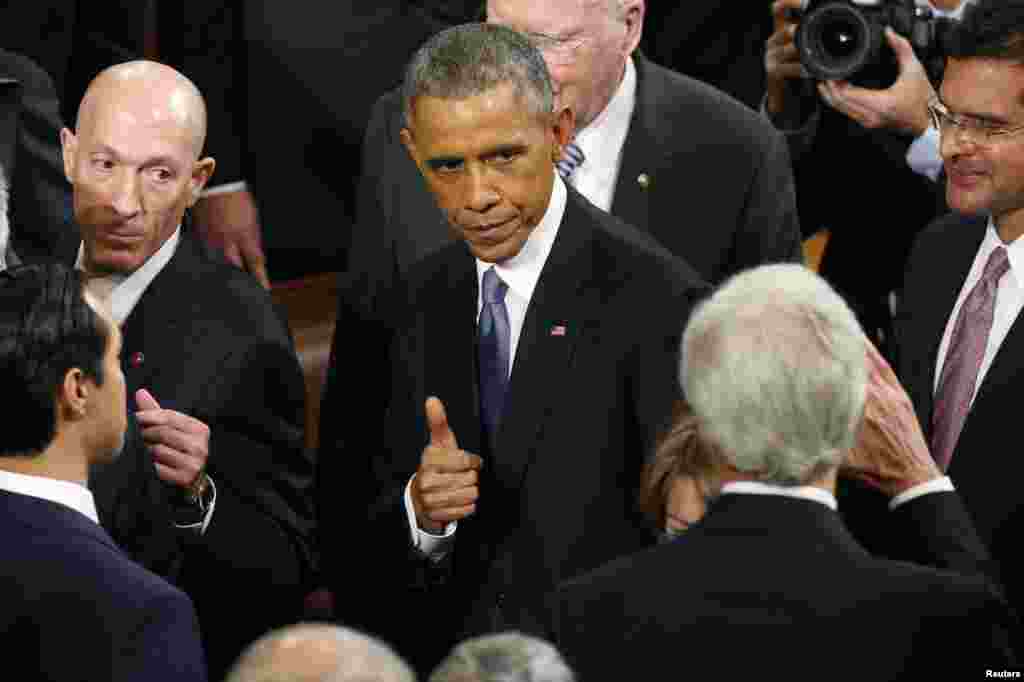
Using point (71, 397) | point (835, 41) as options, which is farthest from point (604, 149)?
point (71, 397)

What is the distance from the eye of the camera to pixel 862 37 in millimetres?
4219

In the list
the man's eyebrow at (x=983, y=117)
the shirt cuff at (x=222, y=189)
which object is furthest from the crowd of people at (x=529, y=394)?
the shirt cuff at (x=222, y=189)

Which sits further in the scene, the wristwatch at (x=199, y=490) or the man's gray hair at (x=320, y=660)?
the wristwatch at (x=199, y=490)

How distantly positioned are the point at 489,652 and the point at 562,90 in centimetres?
201

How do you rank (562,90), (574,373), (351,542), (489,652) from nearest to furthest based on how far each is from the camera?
1. (489,652)
2. (574,373)
3. (351,542)
4. (562,90)

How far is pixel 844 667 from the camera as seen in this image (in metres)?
2.30

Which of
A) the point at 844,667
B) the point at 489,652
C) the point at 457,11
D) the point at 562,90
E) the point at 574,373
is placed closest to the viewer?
the point at 489,652

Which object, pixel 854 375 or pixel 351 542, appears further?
pixel 351 542

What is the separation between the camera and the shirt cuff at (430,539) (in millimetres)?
3158

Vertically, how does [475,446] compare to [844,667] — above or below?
below

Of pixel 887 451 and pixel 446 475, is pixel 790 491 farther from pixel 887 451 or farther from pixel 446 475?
pixel 446 475

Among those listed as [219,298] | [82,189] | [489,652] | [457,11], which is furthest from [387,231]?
[489,652]

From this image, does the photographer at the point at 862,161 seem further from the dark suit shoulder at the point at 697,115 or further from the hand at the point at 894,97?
the dark suit shoulder at the point at 697,115

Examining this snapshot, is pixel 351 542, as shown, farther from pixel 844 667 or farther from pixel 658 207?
pixel 844 667
